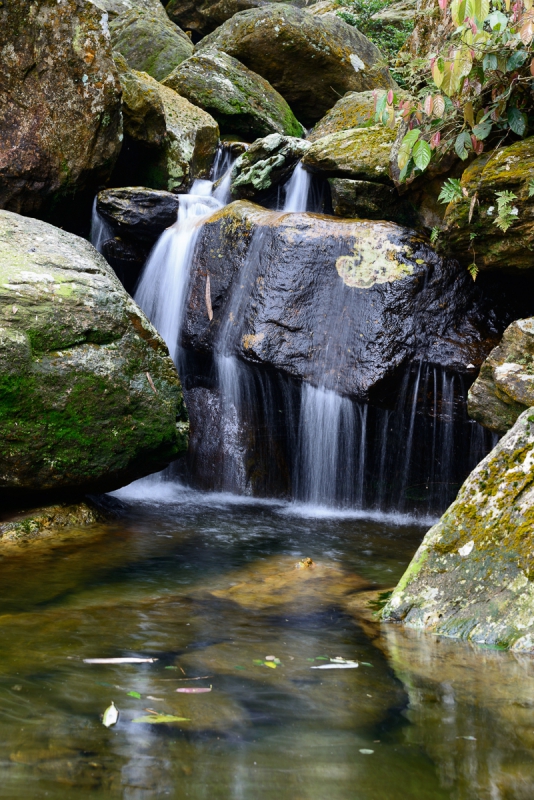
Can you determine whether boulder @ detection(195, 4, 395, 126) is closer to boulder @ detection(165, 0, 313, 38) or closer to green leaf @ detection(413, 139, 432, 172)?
boulder @ detection(165, 0, 313, 38)

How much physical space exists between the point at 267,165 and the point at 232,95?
12.4ft

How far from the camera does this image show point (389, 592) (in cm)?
432

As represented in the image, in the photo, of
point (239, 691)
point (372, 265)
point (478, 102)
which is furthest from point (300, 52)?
point (239, 691)

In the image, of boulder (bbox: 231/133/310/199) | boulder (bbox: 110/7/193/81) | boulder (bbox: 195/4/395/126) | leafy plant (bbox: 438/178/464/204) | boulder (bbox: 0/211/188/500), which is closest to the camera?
boulder (bbox: 0/211/188/500)

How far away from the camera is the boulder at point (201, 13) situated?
18688mm

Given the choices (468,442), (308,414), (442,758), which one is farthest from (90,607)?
(468,442)

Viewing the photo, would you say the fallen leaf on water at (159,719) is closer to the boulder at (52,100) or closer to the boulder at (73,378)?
the boulder at (73,378)

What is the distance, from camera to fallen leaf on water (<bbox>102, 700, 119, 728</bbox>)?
2.36 meters

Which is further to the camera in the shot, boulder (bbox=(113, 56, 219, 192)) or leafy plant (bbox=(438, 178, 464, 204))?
boulder (bbox=(113, 56, 219, 192))

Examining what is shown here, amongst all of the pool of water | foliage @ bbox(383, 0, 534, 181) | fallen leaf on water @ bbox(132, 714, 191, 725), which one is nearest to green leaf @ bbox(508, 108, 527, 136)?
foliage @ bbox(383, 0, 534, 181)

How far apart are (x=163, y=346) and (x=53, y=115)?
3452mm

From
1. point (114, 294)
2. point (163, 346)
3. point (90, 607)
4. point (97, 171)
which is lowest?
point (90, 607)

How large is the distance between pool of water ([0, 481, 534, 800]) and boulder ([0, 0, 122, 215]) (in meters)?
4.68

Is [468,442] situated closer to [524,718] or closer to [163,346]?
[163,346]
